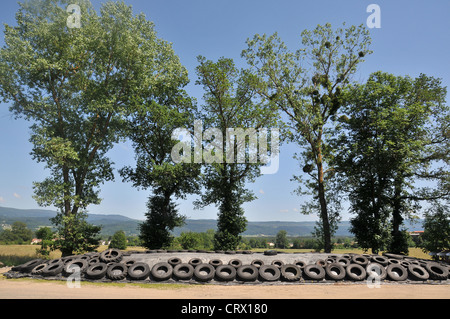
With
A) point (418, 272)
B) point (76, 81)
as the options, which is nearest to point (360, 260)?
point (418, 272)

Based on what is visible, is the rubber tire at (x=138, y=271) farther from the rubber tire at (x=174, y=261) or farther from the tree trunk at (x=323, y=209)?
the tree trunk at (x=323, y=209)

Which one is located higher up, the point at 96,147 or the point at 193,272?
the point at 96,147

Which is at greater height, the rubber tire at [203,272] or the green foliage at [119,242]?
the rubber tire at [203,272]

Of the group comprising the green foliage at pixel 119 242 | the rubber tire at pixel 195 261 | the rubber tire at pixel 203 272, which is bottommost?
the green foliage at pixel 119 242

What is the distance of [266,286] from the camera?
10328 mm

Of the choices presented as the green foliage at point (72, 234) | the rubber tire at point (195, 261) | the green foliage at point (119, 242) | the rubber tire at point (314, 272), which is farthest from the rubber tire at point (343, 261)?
the green foliage at point (119, 242)

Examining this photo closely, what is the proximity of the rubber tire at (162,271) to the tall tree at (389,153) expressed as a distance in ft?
56.8

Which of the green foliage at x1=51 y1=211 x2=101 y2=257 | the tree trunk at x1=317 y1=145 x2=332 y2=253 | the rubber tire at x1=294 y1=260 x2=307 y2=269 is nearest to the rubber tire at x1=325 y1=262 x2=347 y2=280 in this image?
the rubber tire at x1=294 y1=260 x2=307 y2=269

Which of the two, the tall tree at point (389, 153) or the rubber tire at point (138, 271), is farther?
the tall tree at point (389, 153)

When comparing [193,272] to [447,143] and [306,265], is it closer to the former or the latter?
[306,265]

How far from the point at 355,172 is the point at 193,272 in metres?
18.2

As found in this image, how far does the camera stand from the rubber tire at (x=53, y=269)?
36.4ft
